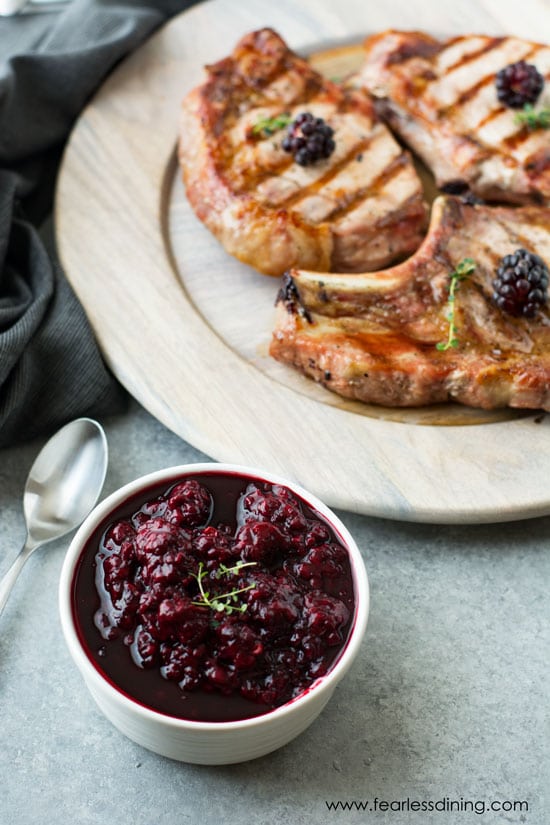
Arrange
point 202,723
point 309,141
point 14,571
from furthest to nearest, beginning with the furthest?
point 309,141 → point 14,571 → point 202,723

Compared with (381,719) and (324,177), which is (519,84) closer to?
→ (324,177)

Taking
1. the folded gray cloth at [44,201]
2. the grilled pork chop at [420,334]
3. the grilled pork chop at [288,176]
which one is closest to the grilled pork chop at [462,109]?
the grilled pork chop at [288,176]

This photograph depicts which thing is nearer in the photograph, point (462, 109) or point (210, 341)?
point (210, 341)

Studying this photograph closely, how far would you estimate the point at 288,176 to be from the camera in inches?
165

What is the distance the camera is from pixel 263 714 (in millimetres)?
2490

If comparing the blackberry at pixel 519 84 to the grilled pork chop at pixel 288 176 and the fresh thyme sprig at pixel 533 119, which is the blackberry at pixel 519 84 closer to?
the fresh thyme sprig at pixel 533 119

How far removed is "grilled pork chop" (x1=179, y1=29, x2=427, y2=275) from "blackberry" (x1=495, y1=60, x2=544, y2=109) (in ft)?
1.94

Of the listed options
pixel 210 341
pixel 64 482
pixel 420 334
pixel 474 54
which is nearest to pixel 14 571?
pixel 64 482

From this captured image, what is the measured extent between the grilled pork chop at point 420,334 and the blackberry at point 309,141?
659 millimetres

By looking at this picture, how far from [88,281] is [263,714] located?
2.18 metres

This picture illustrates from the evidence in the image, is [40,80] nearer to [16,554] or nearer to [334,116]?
[334,116]

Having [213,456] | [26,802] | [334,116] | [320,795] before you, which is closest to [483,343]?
[213,456]

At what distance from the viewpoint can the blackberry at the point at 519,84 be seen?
4.48m

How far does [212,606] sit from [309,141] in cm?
242
